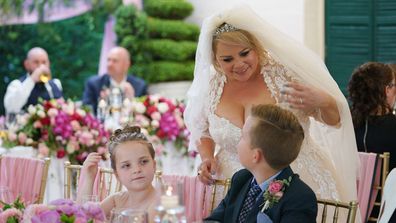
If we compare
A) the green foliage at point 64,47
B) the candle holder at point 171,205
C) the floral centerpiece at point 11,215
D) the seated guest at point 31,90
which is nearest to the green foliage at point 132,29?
the green foliage at point 64,47

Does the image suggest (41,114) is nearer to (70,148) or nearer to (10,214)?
(70,148)

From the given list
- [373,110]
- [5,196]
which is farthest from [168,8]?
[5,196]

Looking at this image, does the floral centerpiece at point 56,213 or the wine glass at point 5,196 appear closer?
the floral centerpiece at point 56,213

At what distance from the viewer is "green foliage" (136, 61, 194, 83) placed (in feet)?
33.8

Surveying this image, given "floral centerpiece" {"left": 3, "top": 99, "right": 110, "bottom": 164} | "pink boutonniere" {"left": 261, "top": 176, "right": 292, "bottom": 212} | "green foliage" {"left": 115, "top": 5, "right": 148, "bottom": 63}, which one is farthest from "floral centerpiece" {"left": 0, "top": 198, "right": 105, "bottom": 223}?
"green foliage" {"left": 115, "top": 5, "right": 148, "bottom": 63}

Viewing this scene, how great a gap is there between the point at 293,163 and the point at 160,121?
3079mm

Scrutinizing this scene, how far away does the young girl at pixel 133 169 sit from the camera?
378 centimetres

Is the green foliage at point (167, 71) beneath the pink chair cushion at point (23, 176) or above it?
above

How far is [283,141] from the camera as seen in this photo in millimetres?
3285

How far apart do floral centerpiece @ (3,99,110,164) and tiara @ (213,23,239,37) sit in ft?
9.13

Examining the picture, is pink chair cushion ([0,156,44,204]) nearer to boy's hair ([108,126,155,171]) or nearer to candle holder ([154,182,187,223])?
boy's hair ([108,126,155,171])

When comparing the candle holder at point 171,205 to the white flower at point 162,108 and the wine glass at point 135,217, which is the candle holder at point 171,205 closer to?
the wine glass at point 135,217

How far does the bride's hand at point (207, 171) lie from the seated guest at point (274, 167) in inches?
23.9

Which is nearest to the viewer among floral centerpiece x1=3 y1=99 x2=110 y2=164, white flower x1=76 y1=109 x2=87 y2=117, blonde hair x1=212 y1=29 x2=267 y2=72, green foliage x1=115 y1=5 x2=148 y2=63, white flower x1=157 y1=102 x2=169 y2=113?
blonde hair x1=212 y1=29 x2=267 y2=72
